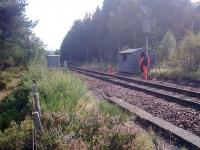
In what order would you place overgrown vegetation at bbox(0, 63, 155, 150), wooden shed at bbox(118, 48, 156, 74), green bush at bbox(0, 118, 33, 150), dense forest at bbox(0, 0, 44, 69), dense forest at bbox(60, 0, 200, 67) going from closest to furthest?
1. overgrown vegetation at bbox(0, 63, 155, 150)
2. green bush at bbox(0, 118, 33, 150)
3. dense forest at bbox(0, 0, 44, 69)
4. wooden shed at bbox(118, 48, 156, 74)
5. dense forest at bbox(60, 0, 200, 67)

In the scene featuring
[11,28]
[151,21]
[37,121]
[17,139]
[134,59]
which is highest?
[151,21]

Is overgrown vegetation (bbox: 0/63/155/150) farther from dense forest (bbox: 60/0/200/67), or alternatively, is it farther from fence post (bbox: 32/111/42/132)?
dense forest (bbox: 60/0/200/67)

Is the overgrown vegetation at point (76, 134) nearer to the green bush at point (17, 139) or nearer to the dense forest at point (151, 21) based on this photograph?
the green bush at point (17, 139)

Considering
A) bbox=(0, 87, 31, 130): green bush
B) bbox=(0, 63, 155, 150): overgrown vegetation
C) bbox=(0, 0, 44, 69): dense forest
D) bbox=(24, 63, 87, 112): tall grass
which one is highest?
bbox=(0, 0, 44, 69): dense forest

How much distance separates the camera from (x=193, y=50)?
27.4 metres

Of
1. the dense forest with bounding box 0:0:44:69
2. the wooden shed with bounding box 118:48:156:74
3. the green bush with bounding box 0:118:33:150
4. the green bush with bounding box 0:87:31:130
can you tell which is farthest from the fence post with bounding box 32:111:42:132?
the wooden shed with bounding box 118:48:156:74

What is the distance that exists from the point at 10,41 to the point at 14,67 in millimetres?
9242

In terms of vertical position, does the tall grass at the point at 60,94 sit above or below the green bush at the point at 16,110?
above

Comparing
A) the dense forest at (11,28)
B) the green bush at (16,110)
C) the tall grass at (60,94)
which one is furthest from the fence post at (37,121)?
the dense forest at (11,28)

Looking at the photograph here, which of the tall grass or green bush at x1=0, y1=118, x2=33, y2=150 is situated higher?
the tall grass

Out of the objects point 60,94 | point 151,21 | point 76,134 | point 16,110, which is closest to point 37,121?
point 76,134


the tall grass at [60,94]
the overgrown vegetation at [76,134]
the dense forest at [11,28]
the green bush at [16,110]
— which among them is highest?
the dense forest at [11,28]

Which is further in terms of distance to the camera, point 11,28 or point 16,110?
point 11,28

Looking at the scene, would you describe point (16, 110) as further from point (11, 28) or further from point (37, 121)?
point (11, 28)
